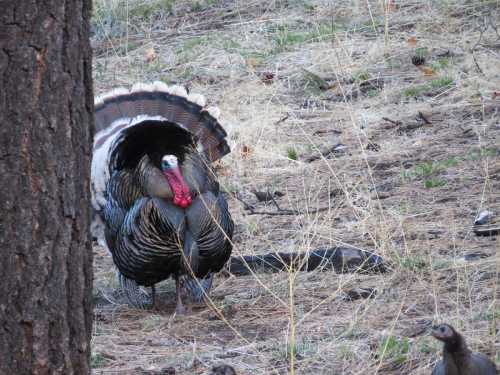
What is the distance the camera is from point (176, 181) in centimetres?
543

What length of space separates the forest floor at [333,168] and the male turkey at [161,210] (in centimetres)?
22

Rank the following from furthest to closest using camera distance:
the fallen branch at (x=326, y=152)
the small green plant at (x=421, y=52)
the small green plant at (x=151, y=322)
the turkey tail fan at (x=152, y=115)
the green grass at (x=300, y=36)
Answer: the green grass at (x=300, y=36) → the small green plant at (x=421, y=52) → the fallen branch at (x=326, y=152) → the turkey tail fan at (x=152, y=115) → the small green plant at (x=151, y=322)

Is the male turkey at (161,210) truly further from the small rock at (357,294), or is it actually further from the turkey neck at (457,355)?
the turkey neck at (457,355)

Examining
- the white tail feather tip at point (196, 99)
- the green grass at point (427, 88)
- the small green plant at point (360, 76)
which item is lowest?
the white tail feather tip at point (196, 99)

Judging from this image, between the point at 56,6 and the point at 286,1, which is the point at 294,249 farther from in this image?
the point at 286,1

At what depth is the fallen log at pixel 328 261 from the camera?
17.6 feet

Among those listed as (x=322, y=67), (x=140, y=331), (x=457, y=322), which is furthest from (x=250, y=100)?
(x=457, y=322)

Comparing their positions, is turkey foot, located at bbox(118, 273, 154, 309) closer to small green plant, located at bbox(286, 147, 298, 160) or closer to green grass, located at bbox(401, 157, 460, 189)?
green grass, located at bbox(401, 157, 460, 189)

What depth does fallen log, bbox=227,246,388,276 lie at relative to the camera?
5.36 meters

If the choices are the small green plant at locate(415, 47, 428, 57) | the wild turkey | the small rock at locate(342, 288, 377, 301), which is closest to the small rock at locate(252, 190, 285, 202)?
the small rock at locate(342, 288, 377, 301)

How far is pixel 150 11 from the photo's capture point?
10.7 meters

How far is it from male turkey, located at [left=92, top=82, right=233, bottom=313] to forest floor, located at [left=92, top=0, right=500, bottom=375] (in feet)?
0.74

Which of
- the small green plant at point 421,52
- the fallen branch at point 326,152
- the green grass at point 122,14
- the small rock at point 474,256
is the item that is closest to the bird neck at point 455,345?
the small rock at point 474,256

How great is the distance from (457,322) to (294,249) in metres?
1.62
